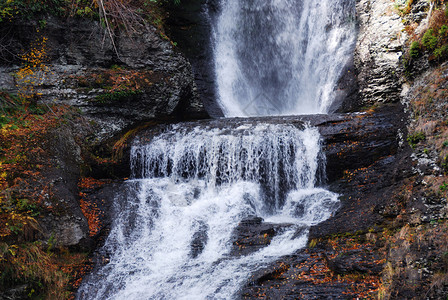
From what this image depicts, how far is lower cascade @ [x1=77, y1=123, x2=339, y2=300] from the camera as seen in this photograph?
233 inches

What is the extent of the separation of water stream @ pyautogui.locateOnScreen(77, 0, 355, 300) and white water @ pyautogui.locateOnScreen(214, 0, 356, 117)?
60mm

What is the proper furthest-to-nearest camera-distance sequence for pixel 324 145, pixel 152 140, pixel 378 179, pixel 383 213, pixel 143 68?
pixel 143 68 < pixel 152 140 < pixel 324 145 < pixel 378 179 < pixel 383 213

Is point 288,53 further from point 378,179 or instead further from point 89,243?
point 89,243

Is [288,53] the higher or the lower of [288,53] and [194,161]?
the higher

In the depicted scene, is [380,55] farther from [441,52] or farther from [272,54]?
[272,54]

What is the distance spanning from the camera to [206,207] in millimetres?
8039

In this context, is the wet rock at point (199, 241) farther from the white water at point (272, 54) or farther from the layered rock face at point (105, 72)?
the white water at point (272, 54)

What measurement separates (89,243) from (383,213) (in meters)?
6.25

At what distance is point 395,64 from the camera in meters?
9.44

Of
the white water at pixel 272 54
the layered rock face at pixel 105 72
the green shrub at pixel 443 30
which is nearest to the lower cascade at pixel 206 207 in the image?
the layered rock face at pixel 105 72

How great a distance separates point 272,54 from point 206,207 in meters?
9.66

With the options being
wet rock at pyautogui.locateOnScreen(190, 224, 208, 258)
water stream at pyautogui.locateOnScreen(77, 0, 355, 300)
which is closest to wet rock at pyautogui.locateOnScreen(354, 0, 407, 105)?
water stream at pyautogui.locateOnScreen(77, 0, 355, 300)

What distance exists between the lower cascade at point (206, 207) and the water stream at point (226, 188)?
0.03 metres

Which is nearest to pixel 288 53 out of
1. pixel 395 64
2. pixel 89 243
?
pixel 395 64
